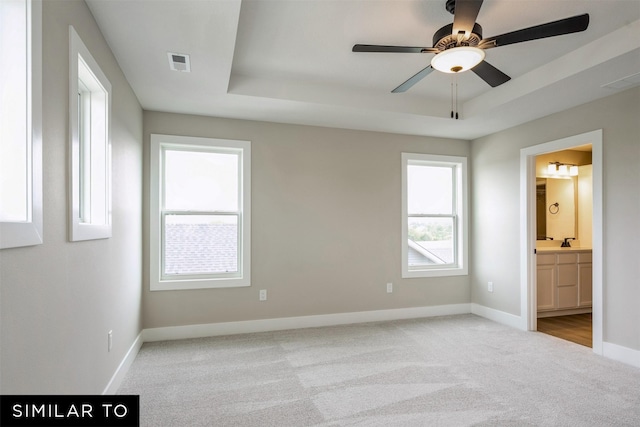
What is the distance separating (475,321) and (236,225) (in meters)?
3.16

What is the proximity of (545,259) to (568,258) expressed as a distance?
414 mm

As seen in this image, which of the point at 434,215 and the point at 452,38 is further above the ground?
the point at 452,38

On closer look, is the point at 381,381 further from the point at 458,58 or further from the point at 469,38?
the point at 469,38

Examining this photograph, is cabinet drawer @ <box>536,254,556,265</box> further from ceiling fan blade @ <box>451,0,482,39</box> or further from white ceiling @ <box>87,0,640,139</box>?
ceiling fan blade @ <box>451,0,482,39</box>

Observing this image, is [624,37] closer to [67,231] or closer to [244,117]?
[244,117]

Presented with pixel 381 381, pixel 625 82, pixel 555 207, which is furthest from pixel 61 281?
pixel 555 207

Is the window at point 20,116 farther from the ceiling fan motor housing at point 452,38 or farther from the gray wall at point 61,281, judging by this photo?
the ceiling fan motor housing at point 452,38

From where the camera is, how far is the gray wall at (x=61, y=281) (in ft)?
4.35

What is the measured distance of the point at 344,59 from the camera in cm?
310

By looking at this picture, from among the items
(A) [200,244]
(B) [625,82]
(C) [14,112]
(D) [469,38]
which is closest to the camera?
(C) [14,112]

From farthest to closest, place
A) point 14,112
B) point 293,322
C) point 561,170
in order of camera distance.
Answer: point 561,170, point 293,322, point 14,112

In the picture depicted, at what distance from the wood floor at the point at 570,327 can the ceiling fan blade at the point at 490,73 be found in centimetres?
287

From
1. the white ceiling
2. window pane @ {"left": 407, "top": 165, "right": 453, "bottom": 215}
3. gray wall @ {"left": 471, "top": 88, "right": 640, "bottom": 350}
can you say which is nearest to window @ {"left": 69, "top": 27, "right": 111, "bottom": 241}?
the white ceiling

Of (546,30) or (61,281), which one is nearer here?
(61,281)
